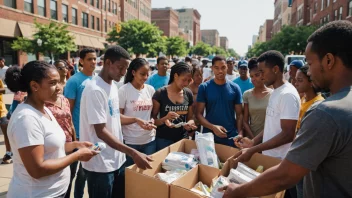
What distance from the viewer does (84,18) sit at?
104 feet

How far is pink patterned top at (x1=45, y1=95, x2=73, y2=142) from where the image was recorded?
314cm

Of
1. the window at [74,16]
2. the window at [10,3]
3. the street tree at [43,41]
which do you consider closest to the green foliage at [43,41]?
the street tree at [43,41]

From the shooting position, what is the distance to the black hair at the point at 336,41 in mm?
1366

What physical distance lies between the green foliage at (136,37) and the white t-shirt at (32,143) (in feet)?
100

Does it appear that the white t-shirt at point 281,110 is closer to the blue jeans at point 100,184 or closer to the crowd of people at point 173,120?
the crowd of people at point 173,120

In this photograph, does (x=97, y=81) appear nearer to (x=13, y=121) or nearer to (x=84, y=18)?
(x=13, y=121)

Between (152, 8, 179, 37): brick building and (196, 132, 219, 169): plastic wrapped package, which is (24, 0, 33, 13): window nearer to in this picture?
(196, 132, 219, 169): plastic wrapped package

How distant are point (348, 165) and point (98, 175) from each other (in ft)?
6.70

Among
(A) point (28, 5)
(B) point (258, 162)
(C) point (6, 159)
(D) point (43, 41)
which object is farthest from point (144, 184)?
(A) point (28, 5)

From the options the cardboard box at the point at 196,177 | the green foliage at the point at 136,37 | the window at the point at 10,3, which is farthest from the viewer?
the green foliage at the point at 136,37

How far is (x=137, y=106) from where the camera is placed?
3.48 m

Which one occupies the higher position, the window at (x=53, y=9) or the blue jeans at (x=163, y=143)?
the window at (x=53, y=9)

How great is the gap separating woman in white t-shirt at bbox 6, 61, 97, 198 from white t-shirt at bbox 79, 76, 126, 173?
1.20 ft

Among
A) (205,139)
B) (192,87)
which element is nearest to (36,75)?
(205,139)
